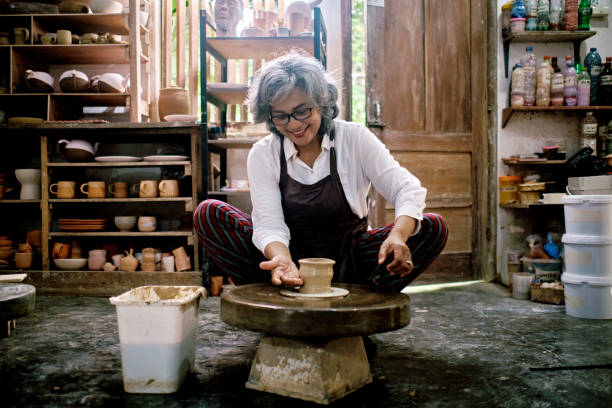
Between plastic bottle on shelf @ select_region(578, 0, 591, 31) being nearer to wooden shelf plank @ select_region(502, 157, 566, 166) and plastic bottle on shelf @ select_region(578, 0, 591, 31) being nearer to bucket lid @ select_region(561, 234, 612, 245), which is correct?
wooden shelf plank @ select_region(502, 157, 566, 166)

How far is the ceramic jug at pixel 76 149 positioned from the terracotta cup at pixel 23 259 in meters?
0.79

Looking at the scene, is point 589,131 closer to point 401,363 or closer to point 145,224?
point 401,363

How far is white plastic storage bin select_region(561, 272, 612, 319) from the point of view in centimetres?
264

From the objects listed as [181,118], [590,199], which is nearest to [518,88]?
[590,199]

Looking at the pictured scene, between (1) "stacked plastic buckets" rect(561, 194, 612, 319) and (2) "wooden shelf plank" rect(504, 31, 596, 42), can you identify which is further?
(2) "wooden shelf plank" rect(504, 31, 596, 42)

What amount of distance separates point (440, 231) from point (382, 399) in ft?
2.59

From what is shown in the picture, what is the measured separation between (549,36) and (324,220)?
2717 millimetres

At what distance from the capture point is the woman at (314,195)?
1.97m

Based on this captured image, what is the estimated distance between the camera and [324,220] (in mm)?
2098

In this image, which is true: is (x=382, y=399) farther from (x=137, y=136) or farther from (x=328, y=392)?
(x=137, y=136)

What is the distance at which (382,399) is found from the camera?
4.86ft

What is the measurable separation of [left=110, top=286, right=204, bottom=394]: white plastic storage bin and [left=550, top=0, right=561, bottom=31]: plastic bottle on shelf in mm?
3534

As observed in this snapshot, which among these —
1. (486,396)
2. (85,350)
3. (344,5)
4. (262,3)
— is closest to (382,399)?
(486,396)

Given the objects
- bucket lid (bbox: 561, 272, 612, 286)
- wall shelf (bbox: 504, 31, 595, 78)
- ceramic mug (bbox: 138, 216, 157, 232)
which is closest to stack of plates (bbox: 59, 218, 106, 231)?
ceramic mug (bbox: 138, 216, 157, 232)
